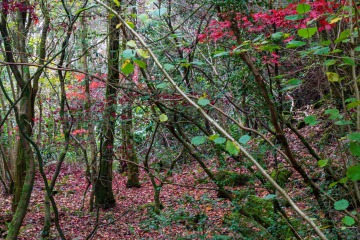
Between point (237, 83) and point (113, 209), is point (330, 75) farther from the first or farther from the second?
point (113, 209)

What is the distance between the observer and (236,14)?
386 centimetres

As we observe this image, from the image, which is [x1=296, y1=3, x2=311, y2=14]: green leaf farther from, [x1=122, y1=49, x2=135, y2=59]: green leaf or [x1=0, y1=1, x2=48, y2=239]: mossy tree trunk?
[x1=0, y1=1, x2=48, y2=239]: mossy tree trunk

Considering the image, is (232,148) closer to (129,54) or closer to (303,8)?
(129,54)

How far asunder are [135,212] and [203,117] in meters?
5.31

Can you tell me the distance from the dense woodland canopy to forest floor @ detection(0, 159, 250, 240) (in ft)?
0.13

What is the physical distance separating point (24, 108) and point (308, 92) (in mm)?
7448

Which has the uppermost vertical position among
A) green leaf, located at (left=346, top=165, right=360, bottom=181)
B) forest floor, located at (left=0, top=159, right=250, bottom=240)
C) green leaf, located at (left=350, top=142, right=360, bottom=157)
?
green leaf, located at (left=350, top=142, right=360, bottom=157)

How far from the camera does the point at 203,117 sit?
281 centimetres

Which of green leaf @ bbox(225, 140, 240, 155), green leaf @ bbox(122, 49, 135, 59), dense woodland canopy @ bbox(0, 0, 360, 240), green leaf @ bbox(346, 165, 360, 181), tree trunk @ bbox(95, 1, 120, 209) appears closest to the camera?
green leaf @ bbox(225, 140, 240, 155)

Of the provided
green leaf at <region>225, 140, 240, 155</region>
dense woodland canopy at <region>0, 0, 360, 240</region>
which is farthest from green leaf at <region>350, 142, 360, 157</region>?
green leaf at <region>225, 140, 240, 155</region>

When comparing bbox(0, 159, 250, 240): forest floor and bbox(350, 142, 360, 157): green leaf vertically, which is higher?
bbox(350, 142, 360, 157): green leaf

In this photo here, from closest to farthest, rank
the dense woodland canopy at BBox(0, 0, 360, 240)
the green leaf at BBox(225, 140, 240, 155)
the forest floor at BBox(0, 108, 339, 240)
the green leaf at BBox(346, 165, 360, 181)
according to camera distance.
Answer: the green leaf at BBox(225, 140, 240, 155) → the green leaf at BBox(346, 165, 360, 181) → the dense woodland canopy at BBox(0, 0, 360, 240) → the forest floor at BBox(0, 108, 339, 240)

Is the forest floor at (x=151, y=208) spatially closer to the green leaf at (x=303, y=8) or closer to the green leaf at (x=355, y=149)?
the green leaf at (x=355, y=149)

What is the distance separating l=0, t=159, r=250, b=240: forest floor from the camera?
4.60m
